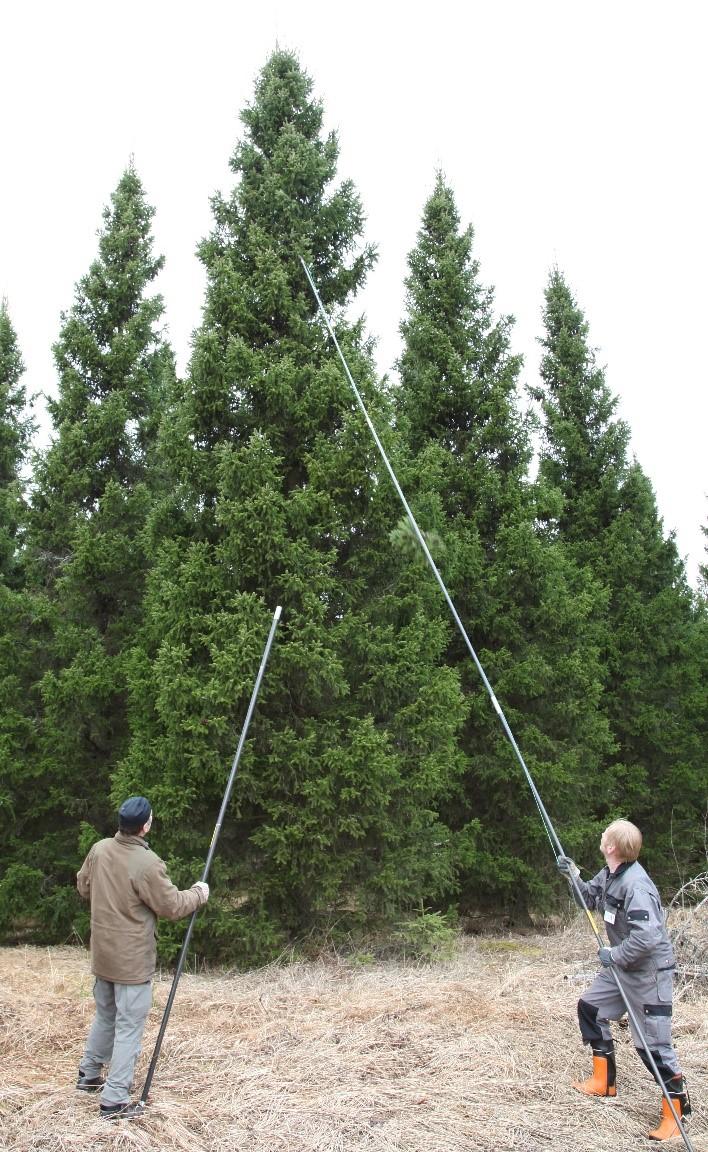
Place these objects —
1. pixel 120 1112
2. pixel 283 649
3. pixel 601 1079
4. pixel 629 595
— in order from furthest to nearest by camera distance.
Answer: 1. pixel 629 595
2. pixel 283 649
3. pixel 601 1079
4. pixel 120 1112

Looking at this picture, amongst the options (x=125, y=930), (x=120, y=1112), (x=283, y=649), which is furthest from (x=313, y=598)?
(x=120, y=1112)

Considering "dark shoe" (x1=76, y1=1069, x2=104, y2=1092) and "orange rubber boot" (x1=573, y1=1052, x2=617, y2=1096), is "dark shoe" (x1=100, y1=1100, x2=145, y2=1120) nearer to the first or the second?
"dark shoe" (x1=76, y1=1069, x2=104, y2=1092)

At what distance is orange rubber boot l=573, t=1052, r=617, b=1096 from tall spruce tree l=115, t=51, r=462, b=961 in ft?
9.43

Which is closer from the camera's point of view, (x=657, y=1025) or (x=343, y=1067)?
(x=657, y=1025)

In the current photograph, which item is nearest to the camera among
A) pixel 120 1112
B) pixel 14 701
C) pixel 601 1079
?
pixel 120 1112

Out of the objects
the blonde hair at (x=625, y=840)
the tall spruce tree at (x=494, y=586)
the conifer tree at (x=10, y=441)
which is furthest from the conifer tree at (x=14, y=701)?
the blonde hair at (x=625, y=840)

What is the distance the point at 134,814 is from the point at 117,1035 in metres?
1.11

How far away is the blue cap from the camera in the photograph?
14.4 ft

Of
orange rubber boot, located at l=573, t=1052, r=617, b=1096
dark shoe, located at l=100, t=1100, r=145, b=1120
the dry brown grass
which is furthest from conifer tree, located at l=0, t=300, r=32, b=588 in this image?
orange rubber boot, located at l=573, t=1052, r=617, b=1096

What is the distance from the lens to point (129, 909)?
4352 millimetres

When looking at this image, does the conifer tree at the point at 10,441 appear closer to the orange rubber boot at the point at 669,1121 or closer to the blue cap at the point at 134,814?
the blue cap at the point at 134,814

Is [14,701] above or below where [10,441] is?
below

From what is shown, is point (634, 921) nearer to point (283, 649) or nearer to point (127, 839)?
point (127, 839)

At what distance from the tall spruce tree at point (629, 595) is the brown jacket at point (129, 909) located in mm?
8728
